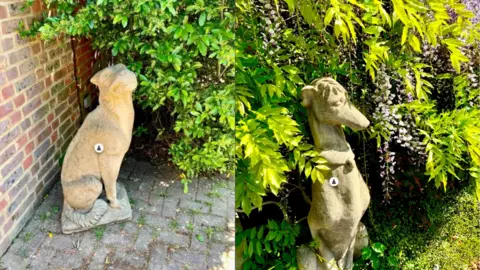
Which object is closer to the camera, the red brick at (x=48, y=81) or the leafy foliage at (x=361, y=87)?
the leafy foliage at (x=361, y=87)

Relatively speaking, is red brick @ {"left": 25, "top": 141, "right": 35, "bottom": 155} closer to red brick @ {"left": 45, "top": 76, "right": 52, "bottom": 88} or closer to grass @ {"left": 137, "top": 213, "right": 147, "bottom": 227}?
red brick @ {"left": 45, "top": 76, "right": 52, "bottom": 88}

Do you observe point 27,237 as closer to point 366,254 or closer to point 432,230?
Answer: point 366,254

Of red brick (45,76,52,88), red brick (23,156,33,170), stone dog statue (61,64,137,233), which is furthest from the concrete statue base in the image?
red brick (45,76,52,88)

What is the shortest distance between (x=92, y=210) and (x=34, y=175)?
0.57 metres

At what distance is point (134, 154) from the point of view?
4.41 meters

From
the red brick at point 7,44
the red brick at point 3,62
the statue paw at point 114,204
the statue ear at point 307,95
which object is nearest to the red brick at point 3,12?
the red brick at point 7,44

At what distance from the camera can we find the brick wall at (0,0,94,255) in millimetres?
2893

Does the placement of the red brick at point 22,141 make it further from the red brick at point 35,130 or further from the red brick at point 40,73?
the red brick at point 40,73

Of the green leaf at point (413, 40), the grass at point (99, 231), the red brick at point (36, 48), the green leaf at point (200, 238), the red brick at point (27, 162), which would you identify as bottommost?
the green leaf at point (200, 238)

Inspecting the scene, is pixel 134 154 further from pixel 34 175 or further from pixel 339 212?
pixel 339 212

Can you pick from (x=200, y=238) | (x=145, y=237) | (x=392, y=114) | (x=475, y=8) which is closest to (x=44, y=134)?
(x=145, y=237)

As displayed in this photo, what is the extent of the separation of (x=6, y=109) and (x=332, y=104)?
2.06m

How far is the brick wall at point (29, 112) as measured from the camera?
289 cm

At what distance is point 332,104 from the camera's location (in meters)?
2.60
